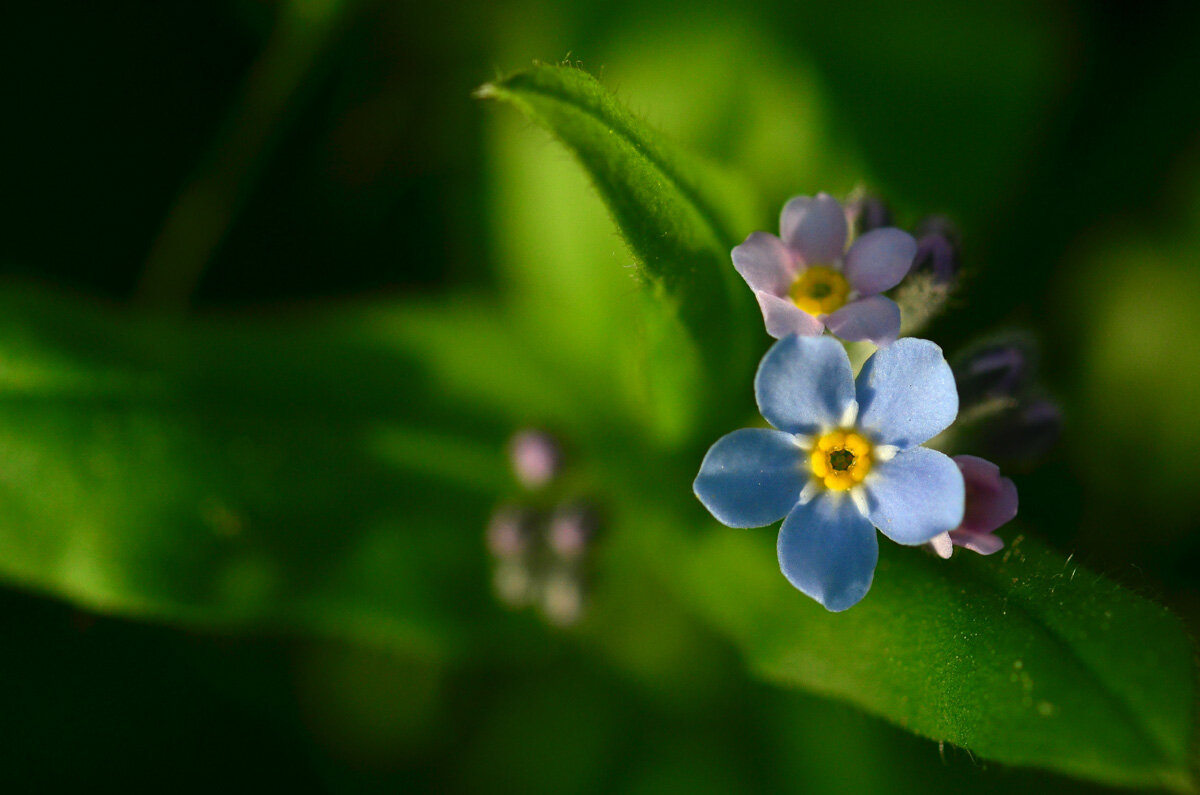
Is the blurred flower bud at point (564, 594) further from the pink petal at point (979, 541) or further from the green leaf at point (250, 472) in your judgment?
the pink petal at point (979, 541)

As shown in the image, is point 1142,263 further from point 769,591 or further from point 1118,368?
point 769,591

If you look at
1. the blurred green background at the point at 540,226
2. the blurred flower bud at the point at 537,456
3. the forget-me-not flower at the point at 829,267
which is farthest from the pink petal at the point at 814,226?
the blurred green background at the point at 540,226

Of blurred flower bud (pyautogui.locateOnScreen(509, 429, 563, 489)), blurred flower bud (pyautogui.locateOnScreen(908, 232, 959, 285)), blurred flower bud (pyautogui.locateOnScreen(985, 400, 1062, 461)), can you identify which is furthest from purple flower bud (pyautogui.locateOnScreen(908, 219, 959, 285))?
blurred flower bud (pyautogui.locateOnScreen(509, 429, 563, 489))

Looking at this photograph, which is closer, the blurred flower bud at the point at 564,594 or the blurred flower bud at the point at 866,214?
the blurred flower bud at the point at 866,214

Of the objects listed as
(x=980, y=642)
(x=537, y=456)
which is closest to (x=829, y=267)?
(x=980, y=642)

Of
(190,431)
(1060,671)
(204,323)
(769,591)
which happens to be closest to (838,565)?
(1060,671)
